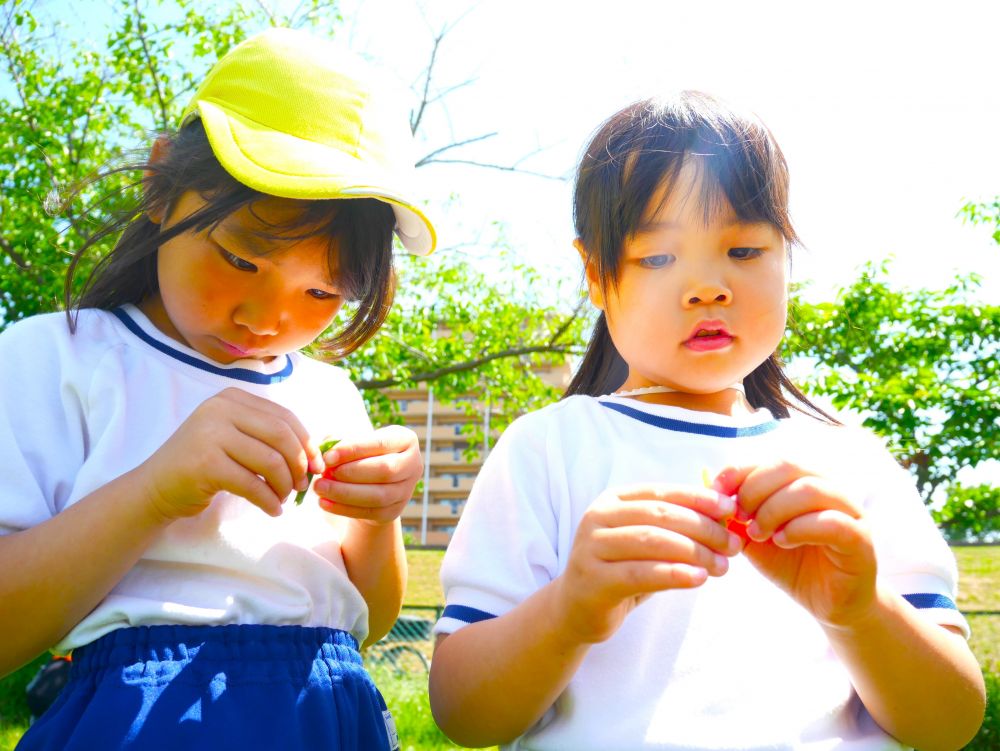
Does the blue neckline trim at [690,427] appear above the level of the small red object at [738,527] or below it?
above

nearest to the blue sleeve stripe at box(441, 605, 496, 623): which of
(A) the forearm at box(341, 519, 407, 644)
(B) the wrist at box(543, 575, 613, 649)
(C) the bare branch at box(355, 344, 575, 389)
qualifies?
(B) the wrist at box(543, 575, 613, 649)

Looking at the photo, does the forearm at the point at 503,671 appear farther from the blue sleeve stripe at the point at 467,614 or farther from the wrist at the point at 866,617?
the wrist at the point at 866,617

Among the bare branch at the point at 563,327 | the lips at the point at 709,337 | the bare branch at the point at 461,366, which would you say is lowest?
the bare branch at the point at 461,366

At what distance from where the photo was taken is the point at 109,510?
4.59 feet

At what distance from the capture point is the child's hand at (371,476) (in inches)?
60.4

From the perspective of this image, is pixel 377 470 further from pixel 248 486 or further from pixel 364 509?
pixel 248 486

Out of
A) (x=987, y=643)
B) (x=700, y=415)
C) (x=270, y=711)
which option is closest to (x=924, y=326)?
(x=987, y=643)

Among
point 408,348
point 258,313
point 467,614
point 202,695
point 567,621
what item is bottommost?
point 408,348

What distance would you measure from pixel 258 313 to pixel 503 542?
574 mm

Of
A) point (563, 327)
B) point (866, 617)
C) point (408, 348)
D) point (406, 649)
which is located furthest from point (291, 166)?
point (406, 649)

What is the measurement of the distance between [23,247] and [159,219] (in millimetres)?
6719

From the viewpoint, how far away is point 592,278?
176cm

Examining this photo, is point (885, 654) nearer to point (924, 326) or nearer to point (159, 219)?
point (159, 219)

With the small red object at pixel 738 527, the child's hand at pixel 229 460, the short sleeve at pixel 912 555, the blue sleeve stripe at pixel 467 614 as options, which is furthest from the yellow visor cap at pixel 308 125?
the short sleeve at pixel 912 555
